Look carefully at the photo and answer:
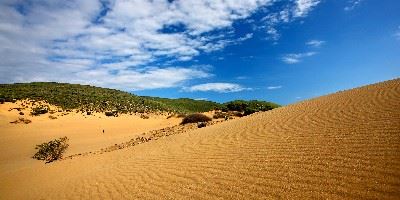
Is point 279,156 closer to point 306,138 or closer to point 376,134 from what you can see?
point 306,138

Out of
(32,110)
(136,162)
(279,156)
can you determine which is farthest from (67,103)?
(279,156)

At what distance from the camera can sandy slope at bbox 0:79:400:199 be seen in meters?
4.73

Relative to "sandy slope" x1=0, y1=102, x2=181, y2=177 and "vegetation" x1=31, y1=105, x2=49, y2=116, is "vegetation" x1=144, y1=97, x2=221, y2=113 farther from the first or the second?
"sandy slope" x1=0, y1=102, x2=181, y2=177

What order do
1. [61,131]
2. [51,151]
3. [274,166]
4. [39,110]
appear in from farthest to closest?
[39,110] < [61,131] < [51,151] < [274,166]

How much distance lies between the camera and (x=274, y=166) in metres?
6.00

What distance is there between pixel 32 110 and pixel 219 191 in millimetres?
Answer: 29373

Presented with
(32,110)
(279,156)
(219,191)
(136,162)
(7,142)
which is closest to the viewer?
(219,191)

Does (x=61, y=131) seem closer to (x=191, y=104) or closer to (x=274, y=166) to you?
(x=274, y=166)

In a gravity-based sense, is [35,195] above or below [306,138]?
A: below

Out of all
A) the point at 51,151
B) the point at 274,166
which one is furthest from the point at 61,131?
the point at 274,166

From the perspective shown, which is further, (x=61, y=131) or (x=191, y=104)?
(x=191, y=104)

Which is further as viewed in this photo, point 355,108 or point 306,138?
point 355,108

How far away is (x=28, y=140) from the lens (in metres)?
20.8

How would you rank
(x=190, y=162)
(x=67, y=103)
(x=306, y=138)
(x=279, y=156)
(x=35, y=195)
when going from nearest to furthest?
(x=279, y=156) → (x=306, y=138) → (x=190, y=162) → (x=35, y=195) → (x=67, y=103)
